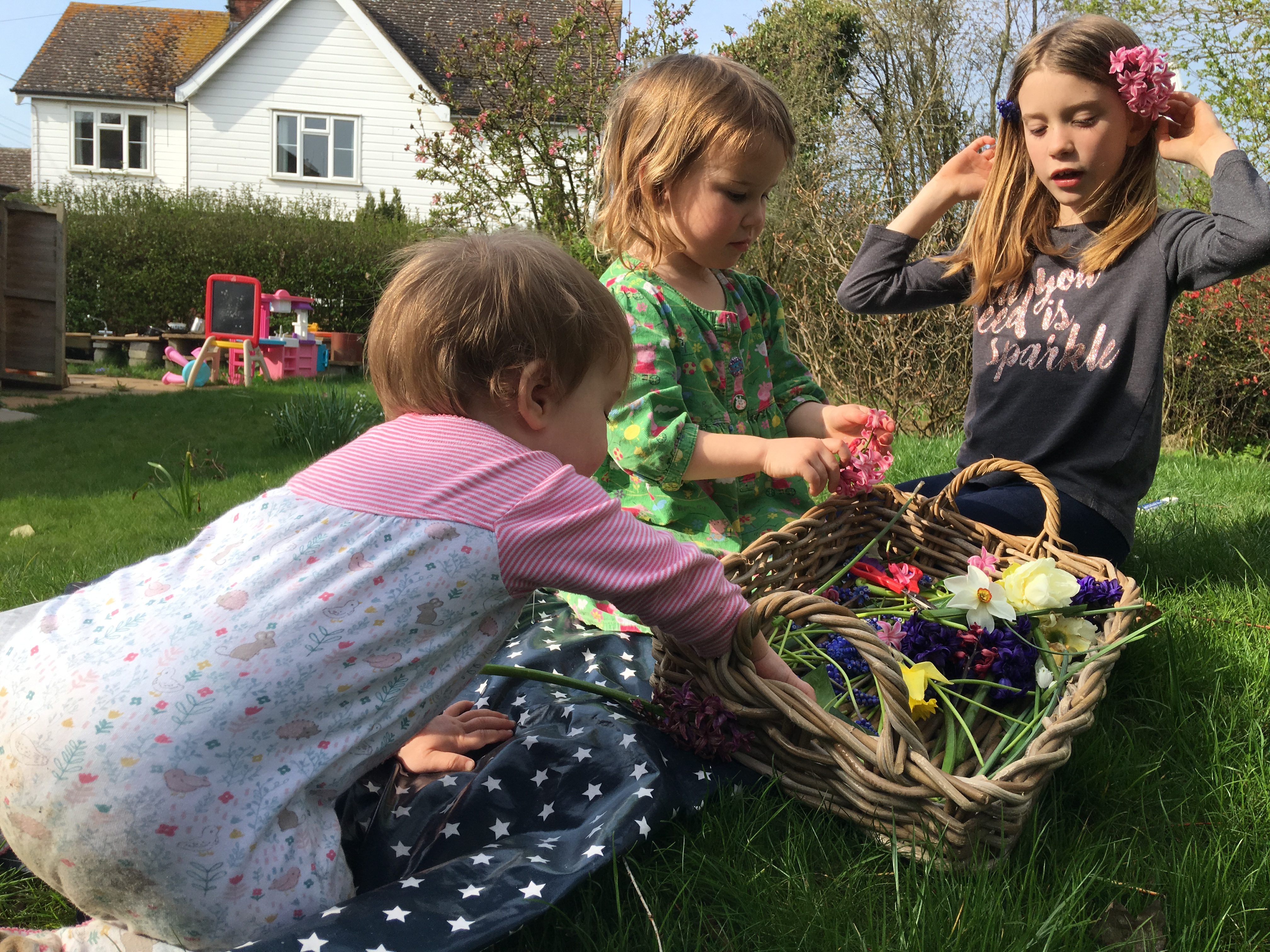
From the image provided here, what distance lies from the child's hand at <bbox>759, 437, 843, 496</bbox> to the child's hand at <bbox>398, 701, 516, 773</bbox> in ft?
2.54

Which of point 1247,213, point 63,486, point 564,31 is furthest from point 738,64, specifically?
point 564,31

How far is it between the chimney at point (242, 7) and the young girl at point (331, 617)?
23189 millimetres

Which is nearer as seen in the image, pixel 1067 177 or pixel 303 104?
pixel 1067 177

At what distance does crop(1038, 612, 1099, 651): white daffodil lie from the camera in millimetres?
1897

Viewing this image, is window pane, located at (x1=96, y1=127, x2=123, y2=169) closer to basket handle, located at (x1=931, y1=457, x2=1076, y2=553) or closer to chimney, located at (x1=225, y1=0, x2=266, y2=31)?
chimney, located at (x1=225, y1=0, x2=266, y2=31)

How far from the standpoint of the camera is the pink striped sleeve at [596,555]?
1.41 meters

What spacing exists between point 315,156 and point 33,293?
12.2 metres

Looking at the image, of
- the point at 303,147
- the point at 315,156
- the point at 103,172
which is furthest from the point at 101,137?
the point at 315,156

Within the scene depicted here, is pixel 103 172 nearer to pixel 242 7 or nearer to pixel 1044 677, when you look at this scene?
pixel 242 7

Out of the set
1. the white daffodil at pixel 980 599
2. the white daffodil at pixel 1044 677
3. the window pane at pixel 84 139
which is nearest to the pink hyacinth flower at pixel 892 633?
the white daffodil at pixel 980 599

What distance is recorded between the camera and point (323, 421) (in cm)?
563

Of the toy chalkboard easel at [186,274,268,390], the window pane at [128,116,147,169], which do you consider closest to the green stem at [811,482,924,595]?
the toy chalkboard easel at [186,274,268,390]

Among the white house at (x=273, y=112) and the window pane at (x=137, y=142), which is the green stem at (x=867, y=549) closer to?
the white house at (x=273, y=112)

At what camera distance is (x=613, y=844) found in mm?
1482
